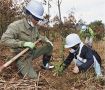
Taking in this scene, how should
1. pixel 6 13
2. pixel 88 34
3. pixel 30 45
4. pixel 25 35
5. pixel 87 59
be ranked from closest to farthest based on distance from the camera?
1. pixel 30 45
2. pixel 25 35
3. pixel 87 59
4. pixel 88 34
5. pixel 6 13

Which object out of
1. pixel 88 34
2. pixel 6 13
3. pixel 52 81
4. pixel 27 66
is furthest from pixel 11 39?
pixel 6 13

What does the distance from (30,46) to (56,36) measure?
23.0ft

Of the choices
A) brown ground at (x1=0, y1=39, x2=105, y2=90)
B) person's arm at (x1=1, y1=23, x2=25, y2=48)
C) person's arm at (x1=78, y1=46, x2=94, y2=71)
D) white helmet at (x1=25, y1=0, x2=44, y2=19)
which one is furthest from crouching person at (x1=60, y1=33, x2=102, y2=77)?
person's arm at (x1=1, y1=23, x2=25, y2=48)

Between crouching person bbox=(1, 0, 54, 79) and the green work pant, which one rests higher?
crouching person bbox=(1, 0, 54, 79)

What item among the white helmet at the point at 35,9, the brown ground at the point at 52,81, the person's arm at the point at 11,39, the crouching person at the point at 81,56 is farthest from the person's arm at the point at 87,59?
the person's arm at the point at 11,39

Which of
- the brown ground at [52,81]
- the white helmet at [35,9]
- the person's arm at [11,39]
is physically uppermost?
the white helmet at [35,9]

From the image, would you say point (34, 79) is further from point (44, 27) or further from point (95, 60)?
point (44, 27)

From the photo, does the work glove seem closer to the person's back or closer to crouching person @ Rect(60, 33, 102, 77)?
crouching person @ Rect(60, 33, 102, 77)

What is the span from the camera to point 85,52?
25.4 ft

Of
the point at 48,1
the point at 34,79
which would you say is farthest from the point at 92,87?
the point at 48,1

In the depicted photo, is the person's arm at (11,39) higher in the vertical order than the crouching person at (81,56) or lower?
higher

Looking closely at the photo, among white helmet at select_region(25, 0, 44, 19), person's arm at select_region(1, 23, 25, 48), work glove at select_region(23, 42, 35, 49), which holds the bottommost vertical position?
work glove at select_region(23, 42, 35, 49)

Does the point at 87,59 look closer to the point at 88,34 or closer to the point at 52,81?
the point at 52,81

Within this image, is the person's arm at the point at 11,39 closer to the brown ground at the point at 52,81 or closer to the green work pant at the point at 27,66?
the green work pant at the point at 27,66
